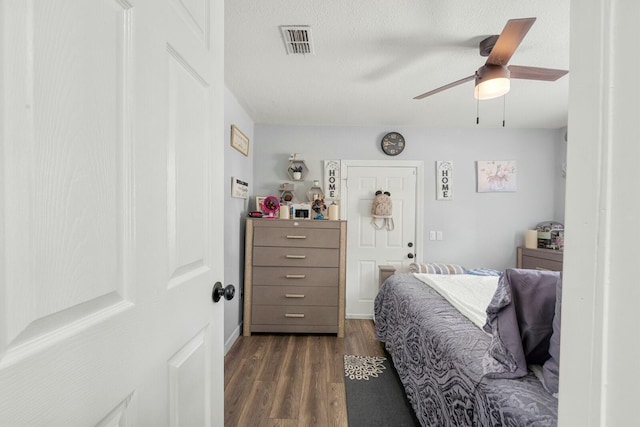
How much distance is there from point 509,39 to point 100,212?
6.16 feet

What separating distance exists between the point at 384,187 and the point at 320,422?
2.53 metres

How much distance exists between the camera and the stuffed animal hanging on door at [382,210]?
11.1 ft

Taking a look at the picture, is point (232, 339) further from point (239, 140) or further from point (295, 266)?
point (239, 140)

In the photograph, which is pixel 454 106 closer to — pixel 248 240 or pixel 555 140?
pixel 555 140

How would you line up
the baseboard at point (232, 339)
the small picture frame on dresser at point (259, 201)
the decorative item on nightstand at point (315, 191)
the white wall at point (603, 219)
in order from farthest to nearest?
1. the decorative item on nightstand at point (315, 191)
2. the small picture frame on dresser at point (259, 201)
3. the baseboard at point (232, 339)
4. the white wall at point (603, 219)

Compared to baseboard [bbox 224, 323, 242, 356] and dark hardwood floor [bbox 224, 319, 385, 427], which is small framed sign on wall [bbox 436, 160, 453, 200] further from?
baseboard [bbox 224, 323, 242, 356]

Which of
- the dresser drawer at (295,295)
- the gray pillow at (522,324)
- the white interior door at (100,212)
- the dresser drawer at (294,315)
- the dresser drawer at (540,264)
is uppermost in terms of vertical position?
the white interior door at (100,212)

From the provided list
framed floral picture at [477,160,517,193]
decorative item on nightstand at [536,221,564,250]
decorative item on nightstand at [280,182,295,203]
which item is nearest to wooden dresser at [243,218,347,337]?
decorative item on nightstand at [280,182,295,203]

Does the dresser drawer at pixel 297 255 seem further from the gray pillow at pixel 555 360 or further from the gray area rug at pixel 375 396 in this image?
the gray pillow at pixel 555 360

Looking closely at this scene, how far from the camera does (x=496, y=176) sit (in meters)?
3.51

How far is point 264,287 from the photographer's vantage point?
9.63ft

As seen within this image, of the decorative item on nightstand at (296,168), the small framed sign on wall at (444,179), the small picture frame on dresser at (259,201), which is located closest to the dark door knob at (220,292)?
the small picture frame on dresser at (259,201)

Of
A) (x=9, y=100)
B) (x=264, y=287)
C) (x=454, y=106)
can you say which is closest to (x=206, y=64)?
(x=9, y=100)

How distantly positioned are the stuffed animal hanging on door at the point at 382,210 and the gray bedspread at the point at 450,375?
131cm
